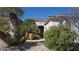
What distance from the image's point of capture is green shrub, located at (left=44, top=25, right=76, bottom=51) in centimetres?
527

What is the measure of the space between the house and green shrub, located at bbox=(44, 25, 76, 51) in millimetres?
64

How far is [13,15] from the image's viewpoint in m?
5.33

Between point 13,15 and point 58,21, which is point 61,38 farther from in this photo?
point 13,15

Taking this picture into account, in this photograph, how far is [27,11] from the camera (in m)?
5.27

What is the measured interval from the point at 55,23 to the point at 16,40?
0.67 m

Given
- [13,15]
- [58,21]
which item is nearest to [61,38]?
[58,21]

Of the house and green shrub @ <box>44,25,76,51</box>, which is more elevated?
the house

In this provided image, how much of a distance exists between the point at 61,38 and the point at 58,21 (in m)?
0.27

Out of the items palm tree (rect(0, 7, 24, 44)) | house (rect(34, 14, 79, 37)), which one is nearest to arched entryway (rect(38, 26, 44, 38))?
house (rect(34, 14, 79, 37))

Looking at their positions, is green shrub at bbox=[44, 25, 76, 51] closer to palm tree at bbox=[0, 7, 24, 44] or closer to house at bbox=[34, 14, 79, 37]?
house at bbox=[34, 14, 79, 37]

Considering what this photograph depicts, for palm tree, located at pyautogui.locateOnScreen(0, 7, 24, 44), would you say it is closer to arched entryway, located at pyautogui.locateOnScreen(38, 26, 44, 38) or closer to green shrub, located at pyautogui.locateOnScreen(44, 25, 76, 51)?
arched entryway, located at pyautogui.locateOnScreen(38, 26, 44, 38)

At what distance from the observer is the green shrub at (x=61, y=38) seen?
527cm
